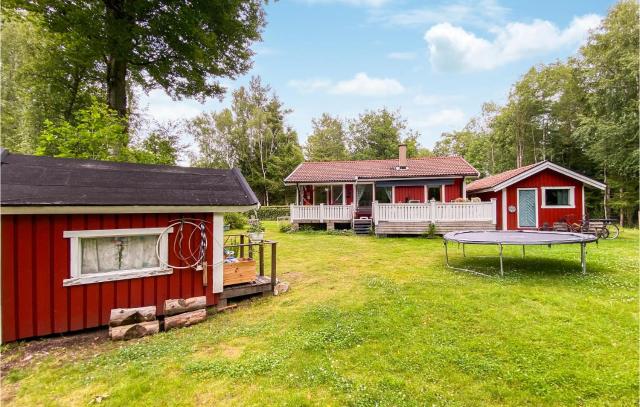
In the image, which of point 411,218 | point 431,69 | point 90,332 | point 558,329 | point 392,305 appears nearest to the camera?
point 558,329

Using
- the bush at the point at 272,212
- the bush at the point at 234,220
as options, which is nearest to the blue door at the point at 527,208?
the bush at the point at 234,220

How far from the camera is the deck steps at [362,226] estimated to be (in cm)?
1488

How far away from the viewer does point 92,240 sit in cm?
425

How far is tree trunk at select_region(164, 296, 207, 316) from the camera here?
445cm

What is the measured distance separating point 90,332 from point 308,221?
12242 millimetres

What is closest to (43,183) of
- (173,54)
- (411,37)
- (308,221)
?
(173,54)

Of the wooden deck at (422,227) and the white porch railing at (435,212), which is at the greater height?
the white porch railing at (435,212)

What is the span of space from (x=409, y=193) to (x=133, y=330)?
14.8m

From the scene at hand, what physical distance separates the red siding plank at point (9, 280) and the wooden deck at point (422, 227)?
1182 cm

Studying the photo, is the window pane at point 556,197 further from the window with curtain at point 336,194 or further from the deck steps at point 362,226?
the window with curtain at point 336,194

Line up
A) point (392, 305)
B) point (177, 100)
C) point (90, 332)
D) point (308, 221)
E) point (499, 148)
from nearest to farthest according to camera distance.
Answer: point (90, 332) → point (392, 305) → point (177, 100) → point (308, 221) → point (499, 148)

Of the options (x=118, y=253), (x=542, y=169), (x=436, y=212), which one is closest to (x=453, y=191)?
(x=436, y=212)

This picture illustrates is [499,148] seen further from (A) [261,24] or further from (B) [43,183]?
(B) [43,183]

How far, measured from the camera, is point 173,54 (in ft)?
39.3
